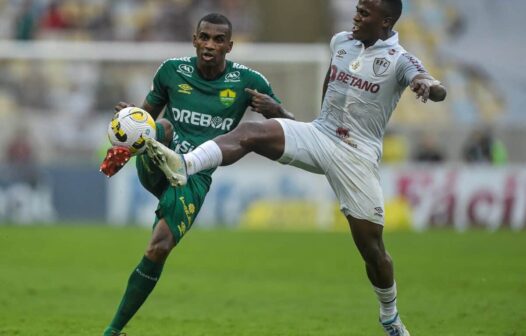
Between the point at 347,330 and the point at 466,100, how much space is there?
2257cm

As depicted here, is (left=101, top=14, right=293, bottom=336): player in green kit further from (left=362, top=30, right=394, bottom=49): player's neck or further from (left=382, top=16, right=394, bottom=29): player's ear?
(left=382, top=16, right=394, bottom=29): player's ear

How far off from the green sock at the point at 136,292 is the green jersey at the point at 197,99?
1113 mm

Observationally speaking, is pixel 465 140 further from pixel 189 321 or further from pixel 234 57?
pixel 189 321

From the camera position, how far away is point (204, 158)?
25.8ft

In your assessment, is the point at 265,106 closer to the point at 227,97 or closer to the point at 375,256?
the point at 227,97

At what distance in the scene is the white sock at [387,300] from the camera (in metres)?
9.01

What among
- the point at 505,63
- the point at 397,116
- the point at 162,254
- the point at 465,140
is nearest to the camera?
the point at 162,254

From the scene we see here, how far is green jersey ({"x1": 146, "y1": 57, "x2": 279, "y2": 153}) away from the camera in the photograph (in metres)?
9.02

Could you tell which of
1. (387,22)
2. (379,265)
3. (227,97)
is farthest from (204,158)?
(387,22)

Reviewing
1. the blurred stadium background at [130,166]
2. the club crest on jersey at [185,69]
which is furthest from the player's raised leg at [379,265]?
the blurred stadium background at [130,166]

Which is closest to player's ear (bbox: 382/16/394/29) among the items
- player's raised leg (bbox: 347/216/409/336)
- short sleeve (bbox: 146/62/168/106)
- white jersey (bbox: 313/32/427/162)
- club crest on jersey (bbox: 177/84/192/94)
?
white jersey (bbox: 313/32/427/162)

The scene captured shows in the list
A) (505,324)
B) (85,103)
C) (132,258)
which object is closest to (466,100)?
(85,103)

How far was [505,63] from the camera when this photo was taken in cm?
3303

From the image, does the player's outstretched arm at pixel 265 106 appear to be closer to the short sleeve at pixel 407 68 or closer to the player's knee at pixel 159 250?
the short sleeve at pixel 407 68
